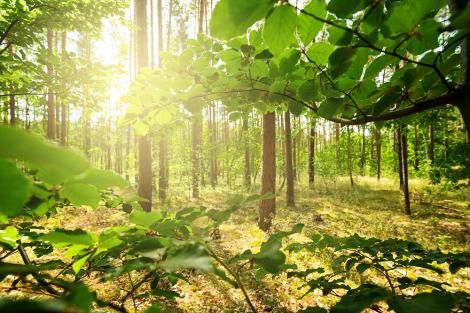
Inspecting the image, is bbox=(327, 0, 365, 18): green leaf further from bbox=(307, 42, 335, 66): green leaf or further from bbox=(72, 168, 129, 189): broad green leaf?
bbox=(72, 168, 129, 189): broad green leaf

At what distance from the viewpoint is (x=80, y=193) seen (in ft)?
1.63

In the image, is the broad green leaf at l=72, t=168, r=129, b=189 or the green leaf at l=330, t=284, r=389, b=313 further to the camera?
the green leaf at l=330, t=284, r=389, b=313

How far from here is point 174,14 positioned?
52.9ft

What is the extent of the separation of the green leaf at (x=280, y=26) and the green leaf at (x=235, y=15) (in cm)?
2

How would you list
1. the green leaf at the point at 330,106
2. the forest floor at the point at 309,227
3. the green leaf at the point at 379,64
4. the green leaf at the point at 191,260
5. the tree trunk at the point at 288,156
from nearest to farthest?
1. the green leaf at the point at 191,260
2. the green leaf at the point at 379,64
3. the green leaf at the point at 330,106
4. the forest floor at the point at 309,227
5. the tree trunk at the point at 288,156

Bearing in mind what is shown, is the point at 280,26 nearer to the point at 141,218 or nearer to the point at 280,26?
the point at 280,26

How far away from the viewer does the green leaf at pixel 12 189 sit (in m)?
0.28

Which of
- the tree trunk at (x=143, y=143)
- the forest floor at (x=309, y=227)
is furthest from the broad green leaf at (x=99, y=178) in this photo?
the tree trunk at (x=143, y=143)

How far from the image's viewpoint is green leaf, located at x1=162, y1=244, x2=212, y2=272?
392 millimetres

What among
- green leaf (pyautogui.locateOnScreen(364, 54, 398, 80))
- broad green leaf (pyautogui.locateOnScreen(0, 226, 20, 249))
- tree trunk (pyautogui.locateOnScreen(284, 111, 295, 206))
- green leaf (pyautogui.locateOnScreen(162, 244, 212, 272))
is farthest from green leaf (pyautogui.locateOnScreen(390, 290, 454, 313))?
tree trunk (pyautogui.locateOnScreen(284, 111, 295, 206))

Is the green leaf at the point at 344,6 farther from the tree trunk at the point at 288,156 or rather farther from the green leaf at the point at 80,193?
→ the tree trunk at the point at 288,156

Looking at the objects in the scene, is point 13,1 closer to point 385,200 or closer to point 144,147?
point 144,147

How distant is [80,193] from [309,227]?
324 inches

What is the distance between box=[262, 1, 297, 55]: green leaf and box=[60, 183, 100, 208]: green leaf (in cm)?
48
